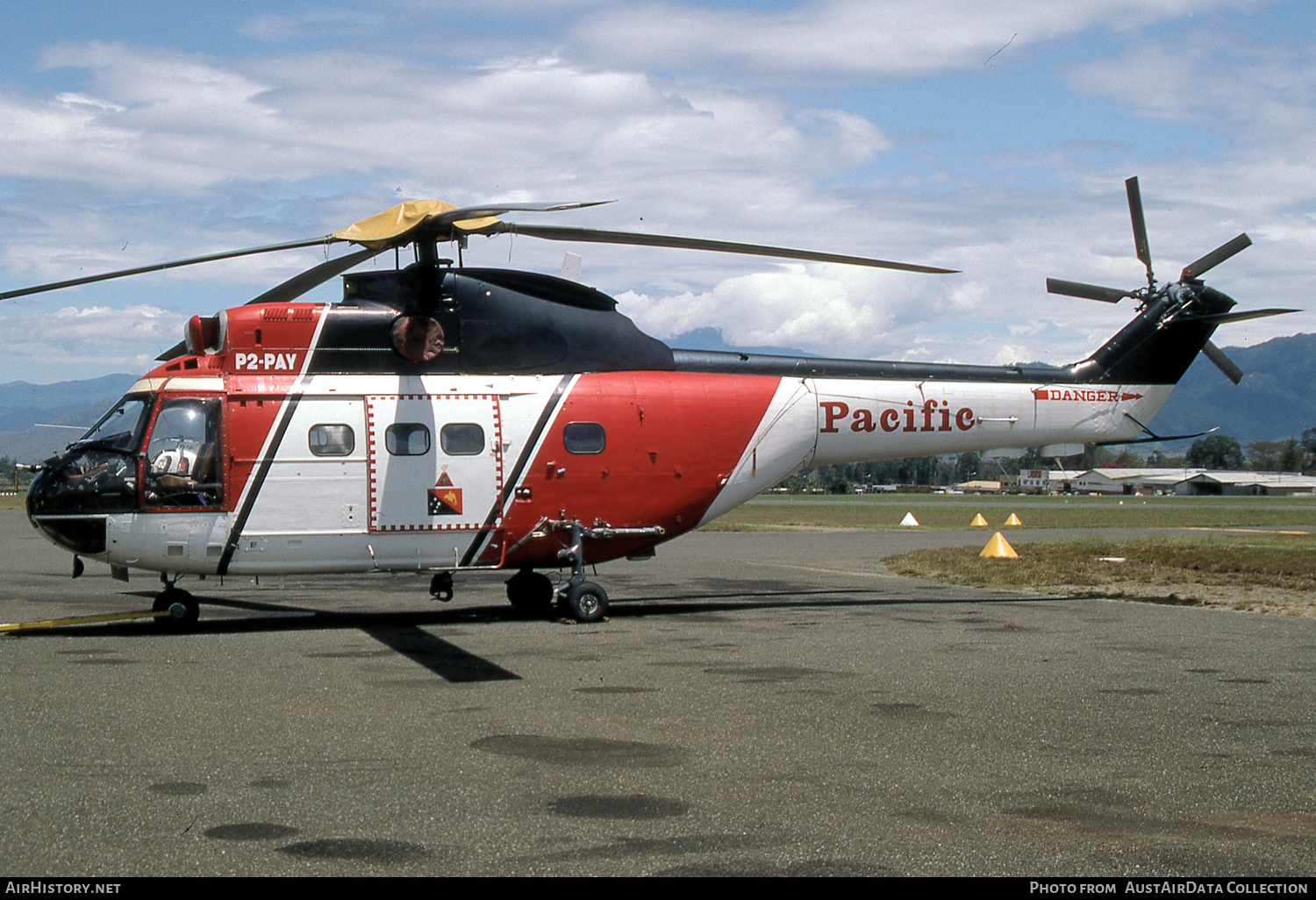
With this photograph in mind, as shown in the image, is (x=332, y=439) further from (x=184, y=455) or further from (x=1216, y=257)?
(x=1216, y=257)

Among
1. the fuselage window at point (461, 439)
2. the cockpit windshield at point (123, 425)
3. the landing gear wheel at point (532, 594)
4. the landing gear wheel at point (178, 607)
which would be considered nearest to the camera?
the cockpit windshield at point (123, 425)

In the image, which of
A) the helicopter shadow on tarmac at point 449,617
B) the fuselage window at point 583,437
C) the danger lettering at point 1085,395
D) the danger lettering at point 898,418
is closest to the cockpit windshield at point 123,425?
the helicopter shadow on tarmac at point 449,617

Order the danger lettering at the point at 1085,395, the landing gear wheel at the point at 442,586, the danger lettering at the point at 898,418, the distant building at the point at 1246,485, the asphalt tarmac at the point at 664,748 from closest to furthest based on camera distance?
the asphalt tarmac at the point at 664,748, the landing gear wheel at the point at 442,586, the danger lettering at the point at 898,418, the danger lettering at the point at 1085,395, the distant building at the point at 1246,485

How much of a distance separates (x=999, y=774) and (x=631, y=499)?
9.44 meters

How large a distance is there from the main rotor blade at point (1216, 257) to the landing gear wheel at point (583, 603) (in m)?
11.7

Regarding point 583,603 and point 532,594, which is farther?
point 532,594

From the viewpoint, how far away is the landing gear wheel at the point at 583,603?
14984 millimetres

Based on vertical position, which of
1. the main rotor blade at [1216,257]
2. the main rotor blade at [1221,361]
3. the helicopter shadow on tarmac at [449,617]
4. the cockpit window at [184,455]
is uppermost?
the main rotor blade at [1216,257]

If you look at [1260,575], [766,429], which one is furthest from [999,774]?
[1260,575]

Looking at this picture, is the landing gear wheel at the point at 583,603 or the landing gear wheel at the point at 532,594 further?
the landing gear wheel at the point at 532,594

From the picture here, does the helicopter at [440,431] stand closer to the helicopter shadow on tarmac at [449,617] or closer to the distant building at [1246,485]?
the helicopter shadow on tarmac at [449,617]

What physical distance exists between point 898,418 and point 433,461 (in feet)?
24.4

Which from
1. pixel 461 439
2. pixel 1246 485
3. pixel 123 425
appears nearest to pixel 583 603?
pixel 461 439

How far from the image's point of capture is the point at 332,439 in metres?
14.6
